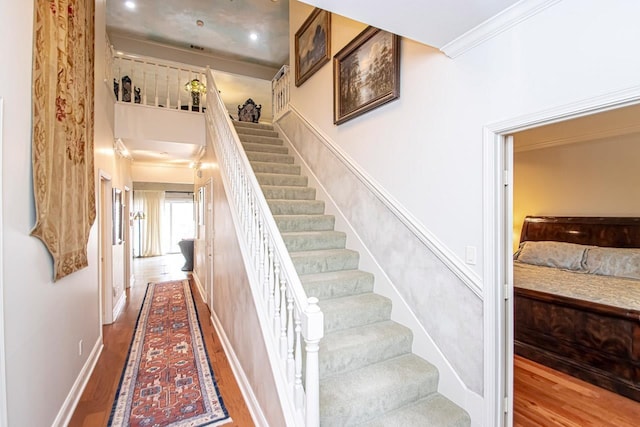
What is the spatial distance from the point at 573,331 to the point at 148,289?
667 cm

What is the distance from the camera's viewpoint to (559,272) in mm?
3600

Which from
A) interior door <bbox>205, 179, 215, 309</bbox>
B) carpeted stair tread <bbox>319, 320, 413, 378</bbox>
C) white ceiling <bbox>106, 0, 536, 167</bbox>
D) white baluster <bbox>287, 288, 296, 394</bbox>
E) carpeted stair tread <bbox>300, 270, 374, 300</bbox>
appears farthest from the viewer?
white ceiling <bbox>106, 0, 536, 167</bbox>

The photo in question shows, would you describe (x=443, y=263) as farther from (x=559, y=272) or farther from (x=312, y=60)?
(x=312, y=60)

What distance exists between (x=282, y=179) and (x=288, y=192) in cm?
32

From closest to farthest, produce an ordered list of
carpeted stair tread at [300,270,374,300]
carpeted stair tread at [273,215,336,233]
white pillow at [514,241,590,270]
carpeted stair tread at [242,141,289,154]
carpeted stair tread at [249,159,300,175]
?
Result: carpeted stair tread at [300,270,374,300], carpeted stair tread at [273,215,336,233], white pillow at [514,241,590,270], carpeted stair tread at [249,159,300,175], carpeted stair tread at [242,141,289,154]

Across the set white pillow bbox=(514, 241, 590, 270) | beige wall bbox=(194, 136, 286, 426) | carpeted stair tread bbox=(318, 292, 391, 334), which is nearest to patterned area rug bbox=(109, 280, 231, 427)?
beige wall bbox=(194, 136, 286, 426)

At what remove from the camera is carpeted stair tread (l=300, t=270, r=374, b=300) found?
251cm

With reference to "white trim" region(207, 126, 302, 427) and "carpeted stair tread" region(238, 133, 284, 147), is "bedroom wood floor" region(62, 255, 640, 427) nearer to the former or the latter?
"white trim" region(207, 126, 302, 427)

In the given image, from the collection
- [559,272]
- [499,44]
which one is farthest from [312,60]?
[559,272]

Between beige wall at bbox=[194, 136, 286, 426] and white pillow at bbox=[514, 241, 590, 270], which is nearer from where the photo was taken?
beige wall at bbox=[194, 136, 286, 426]

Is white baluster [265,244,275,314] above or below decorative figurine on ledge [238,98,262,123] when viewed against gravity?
below

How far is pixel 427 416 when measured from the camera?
6.16 ft

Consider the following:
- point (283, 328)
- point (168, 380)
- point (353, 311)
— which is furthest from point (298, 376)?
Result: point (168, 380)

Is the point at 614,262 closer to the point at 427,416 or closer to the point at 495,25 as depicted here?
the point at 427,416
